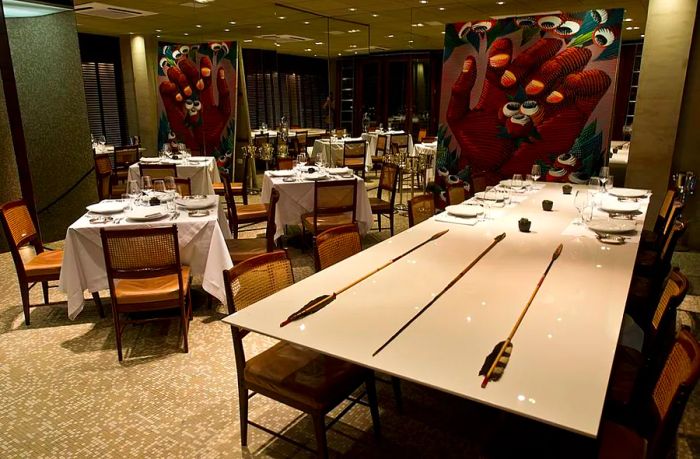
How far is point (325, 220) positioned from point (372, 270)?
2548mm

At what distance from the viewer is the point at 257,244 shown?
414 centimetres

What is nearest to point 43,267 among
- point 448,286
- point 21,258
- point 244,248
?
point 21,258

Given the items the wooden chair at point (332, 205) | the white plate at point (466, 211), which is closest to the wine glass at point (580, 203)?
the white plate at point (466, 211)

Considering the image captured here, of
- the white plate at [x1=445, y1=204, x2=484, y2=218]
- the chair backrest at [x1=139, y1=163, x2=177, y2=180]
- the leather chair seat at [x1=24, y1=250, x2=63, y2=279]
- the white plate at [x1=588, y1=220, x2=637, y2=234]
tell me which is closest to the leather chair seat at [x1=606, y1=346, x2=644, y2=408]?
the white plate at [x1=588, y1=220, x2=637, y2=234]

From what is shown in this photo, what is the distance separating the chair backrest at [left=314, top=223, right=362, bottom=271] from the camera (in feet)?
8.63

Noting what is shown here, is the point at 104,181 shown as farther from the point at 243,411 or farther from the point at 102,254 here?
the point at 243,411

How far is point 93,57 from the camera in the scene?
11203 millimetres

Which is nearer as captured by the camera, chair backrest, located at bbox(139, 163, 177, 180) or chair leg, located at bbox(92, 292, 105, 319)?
chair leg, located at bbox(92, 292, 105, 319)

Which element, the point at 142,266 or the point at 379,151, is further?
the point at 379,151

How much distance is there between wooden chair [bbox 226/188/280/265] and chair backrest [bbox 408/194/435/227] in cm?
106

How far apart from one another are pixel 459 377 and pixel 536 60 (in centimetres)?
485

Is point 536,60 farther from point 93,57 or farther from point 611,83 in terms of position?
point 93,57

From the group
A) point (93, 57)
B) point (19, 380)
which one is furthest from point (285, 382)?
point (93, 57)

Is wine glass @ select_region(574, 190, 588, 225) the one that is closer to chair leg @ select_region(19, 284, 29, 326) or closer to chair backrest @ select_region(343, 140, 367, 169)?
chair leg @ select_region(19, 284, 29, 326)
